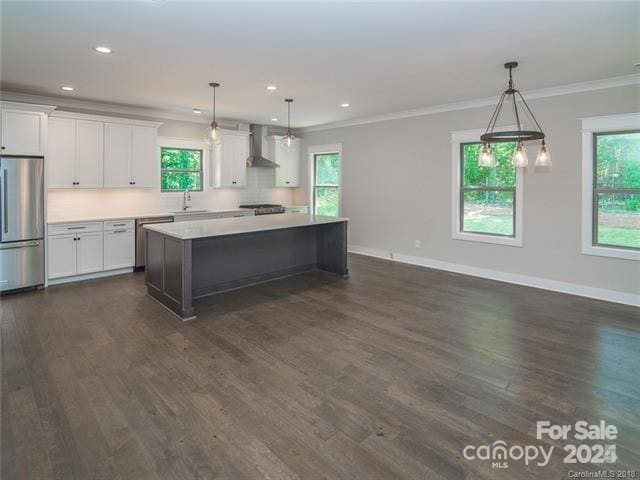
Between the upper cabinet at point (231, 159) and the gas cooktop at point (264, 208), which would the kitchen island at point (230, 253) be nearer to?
the gas cooktop at point (264, 208)

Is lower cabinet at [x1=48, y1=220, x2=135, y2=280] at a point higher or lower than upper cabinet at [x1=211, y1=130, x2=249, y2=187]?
lower

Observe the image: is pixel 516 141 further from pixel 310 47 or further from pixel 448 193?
pixel 448 193

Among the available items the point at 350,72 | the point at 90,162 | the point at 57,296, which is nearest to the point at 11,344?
the point at 57,296

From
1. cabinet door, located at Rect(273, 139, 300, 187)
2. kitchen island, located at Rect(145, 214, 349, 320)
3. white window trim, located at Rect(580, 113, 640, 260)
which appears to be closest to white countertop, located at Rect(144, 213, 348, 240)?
kitchen island, located at Rect(145, 214, 349, 320)

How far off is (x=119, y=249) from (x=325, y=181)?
4.44 meters

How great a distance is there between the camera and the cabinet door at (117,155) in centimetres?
600

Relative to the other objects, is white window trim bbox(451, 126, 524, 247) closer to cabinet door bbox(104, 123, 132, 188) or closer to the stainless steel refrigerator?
cabinet door bbox(104, 123, 132, 188)

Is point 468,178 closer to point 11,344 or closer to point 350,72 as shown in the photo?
point 350,72

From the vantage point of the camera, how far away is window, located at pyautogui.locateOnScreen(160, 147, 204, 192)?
6.97 m

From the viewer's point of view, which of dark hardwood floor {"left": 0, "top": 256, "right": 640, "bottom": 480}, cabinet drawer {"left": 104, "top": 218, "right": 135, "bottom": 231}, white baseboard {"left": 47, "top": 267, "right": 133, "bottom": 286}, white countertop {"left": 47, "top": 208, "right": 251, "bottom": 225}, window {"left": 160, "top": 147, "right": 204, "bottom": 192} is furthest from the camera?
window {"left": 160, "top": 147, "right": 204, "bottom": 192}

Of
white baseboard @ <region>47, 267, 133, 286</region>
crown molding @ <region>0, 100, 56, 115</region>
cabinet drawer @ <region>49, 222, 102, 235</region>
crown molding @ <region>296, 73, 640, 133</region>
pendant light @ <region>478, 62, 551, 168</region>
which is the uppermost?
crown molding @ <region>296, 73, 640, 133</region>

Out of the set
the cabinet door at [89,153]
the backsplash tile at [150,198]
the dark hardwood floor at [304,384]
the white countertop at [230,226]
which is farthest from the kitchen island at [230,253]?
the backsplash tile at [150,198]

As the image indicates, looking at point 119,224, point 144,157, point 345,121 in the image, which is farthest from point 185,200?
point 345,121

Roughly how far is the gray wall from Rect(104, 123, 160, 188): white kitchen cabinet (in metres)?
3.51
